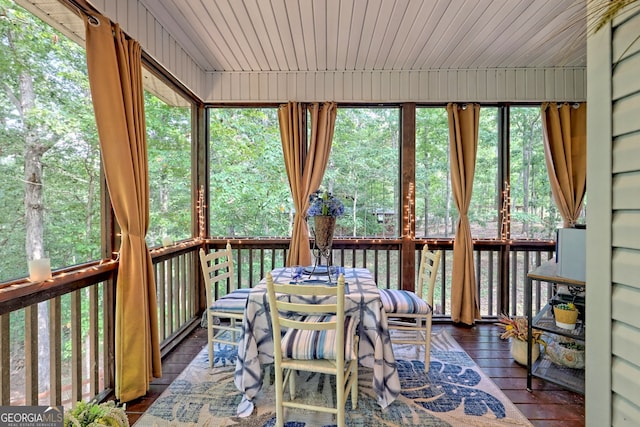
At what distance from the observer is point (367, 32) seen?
2.72m

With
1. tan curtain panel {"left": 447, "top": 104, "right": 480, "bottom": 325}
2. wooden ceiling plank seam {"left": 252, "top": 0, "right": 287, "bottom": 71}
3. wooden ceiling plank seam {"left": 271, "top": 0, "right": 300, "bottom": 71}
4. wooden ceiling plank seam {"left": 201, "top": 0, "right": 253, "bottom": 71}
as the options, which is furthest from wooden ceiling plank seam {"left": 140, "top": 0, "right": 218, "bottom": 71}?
tan curtain panel {"left": 447, "top": 104, "right": 480, "bottom": 325}

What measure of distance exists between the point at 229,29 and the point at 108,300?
7.89 ft

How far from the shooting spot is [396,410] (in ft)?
6.47

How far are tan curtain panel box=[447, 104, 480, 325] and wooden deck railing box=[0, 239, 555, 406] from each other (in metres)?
0.19

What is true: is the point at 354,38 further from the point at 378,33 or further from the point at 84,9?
the point at 84,9

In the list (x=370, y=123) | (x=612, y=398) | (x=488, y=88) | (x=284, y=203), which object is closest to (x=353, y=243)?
(x=284, y=203)

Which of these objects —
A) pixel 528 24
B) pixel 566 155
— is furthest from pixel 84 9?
pixel 566 155

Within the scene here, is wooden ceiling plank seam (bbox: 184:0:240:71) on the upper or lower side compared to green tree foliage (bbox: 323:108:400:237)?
upper

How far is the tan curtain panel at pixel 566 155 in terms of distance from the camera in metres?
3.40

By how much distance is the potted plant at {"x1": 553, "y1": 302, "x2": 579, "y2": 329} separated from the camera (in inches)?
83.3

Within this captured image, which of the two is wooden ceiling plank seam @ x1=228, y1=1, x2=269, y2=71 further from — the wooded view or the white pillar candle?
the white pillar candle

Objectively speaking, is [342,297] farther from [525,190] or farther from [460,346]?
[525,190]

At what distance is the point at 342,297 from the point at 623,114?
129 centimetres

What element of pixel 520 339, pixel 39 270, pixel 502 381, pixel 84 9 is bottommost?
pixel 502 381
